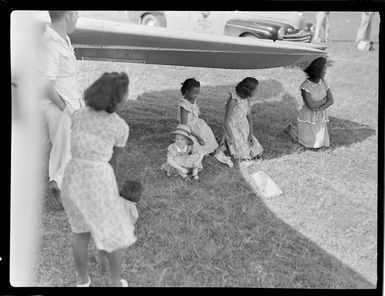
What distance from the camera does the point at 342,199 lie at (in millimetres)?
4242

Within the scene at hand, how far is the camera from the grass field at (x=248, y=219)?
3248mm

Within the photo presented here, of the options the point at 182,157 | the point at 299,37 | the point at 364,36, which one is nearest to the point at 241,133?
the point at 182,157

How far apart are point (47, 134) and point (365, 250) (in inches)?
108

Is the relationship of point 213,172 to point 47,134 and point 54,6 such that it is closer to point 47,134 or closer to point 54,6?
point 47,134

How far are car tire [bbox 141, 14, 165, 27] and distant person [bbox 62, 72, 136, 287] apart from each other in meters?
1.67

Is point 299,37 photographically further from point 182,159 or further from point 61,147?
point 61,147

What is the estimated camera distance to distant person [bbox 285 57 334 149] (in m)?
5.31

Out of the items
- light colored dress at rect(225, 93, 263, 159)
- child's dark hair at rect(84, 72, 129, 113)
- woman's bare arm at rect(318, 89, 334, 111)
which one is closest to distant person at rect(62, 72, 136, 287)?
child's dark hair at rect(84, 72, 129, 113)

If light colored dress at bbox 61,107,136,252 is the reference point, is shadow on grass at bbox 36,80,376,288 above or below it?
below

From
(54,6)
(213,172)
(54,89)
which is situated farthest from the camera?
(213,172)

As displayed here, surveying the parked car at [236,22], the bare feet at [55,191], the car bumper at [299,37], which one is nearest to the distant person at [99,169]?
the bare feet at [55,191]

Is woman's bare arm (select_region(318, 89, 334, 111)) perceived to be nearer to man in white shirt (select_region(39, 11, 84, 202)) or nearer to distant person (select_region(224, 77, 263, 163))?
distant person (select_region(224, 77, 263, 163))

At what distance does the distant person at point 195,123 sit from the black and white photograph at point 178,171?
0.02 metres
